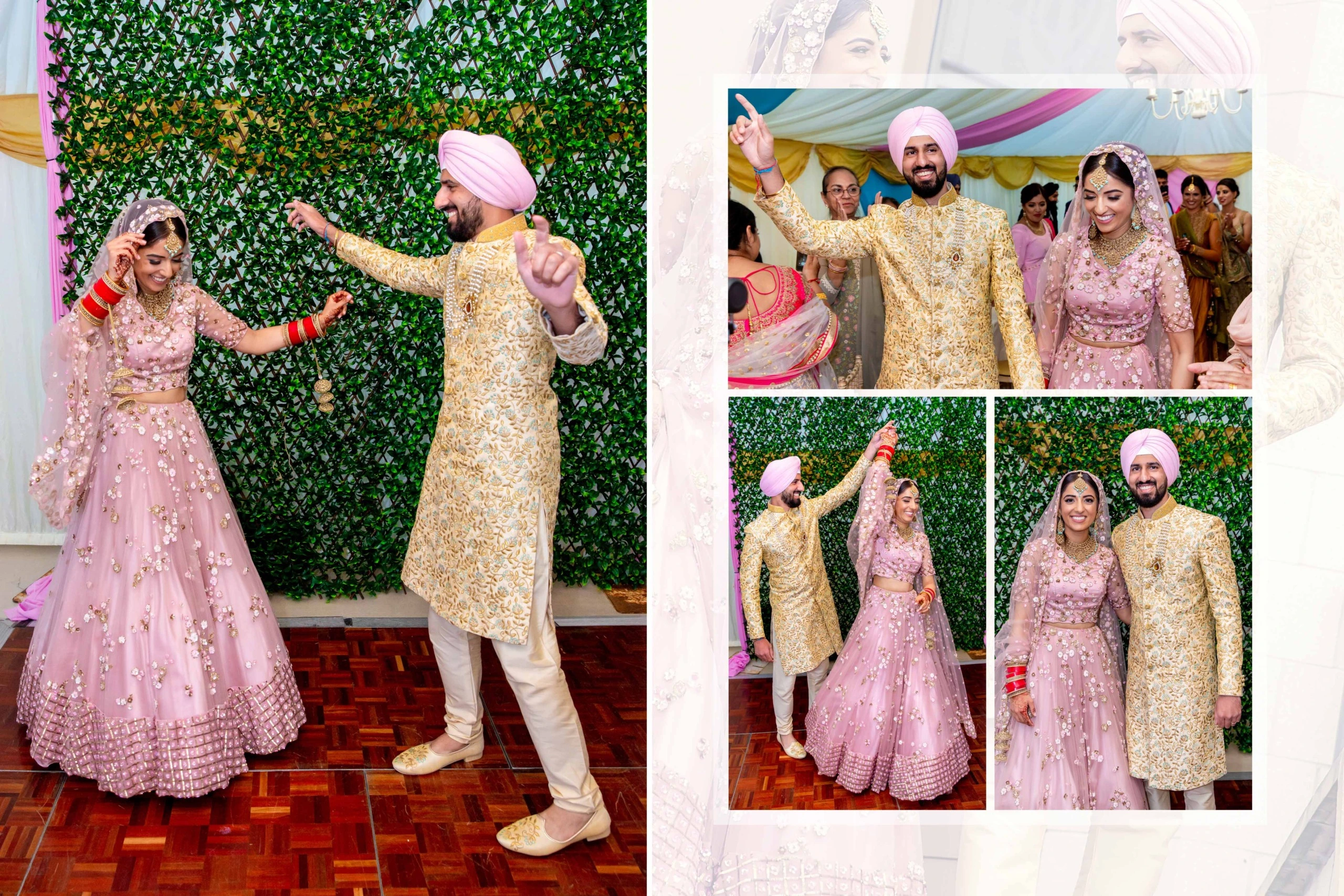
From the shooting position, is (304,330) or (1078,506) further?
(304,330)

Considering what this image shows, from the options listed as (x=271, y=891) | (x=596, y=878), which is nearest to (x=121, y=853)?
(x=271, y=891)

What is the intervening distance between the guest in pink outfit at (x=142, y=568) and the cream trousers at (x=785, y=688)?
2003mm

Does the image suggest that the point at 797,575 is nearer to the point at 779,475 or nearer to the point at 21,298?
the point at 779,475

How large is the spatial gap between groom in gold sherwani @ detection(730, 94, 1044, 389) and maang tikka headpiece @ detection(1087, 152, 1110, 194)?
11 centimetres

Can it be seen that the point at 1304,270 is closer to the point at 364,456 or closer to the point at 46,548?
the point at 364,456

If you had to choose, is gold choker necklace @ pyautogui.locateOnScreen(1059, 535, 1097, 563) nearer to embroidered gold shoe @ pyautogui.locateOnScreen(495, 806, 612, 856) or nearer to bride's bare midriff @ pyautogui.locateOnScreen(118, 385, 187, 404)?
embroidered gold shoe @ pyautogui.locateOnScreen(495, 806, 612, 856)

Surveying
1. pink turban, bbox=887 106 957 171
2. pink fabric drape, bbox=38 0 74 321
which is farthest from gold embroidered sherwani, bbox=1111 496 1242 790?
pink fabric drape, bbox=38 0 74 321

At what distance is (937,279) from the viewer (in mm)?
1526

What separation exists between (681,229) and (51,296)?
3710 mm

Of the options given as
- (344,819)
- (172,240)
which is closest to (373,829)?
(344,819)

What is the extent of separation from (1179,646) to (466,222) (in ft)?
6.02

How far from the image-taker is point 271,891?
2.54 meters

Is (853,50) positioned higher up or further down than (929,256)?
higher up

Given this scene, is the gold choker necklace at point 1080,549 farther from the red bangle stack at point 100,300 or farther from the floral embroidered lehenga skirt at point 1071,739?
the red bangle stack at point 100,300
